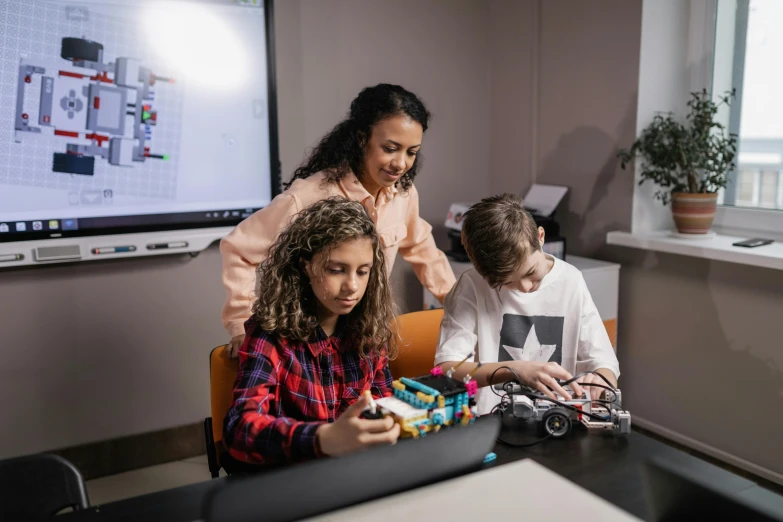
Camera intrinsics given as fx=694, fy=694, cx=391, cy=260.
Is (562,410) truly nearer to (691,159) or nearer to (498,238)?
(498,238)

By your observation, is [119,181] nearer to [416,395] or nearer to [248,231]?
[248,231]

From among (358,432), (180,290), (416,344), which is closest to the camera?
(358,432)

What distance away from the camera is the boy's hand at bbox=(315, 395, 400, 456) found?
0.94 meters

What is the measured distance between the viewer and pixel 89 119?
96.2 inches

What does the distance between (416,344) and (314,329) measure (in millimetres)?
445

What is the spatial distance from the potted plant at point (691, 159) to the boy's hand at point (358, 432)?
191 centimetres

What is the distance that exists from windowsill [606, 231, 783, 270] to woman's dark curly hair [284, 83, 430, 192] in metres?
1.21

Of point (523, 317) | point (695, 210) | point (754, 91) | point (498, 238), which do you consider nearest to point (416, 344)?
point (523, 317)

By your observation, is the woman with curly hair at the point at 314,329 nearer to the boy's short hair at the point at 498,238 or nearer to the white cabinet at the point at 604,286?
the boy's short hair at the point at 498,238

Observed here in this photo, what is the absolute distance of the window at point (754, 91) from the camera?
2.50m

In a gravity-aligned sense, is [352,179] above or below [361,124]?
below

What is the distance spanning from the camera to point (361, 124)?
1.77 m

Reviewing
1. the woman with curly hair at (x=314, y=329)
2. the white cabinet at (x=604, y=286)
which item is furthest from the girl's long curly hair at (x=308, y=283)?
the white cabinet at (x=604, y=286)

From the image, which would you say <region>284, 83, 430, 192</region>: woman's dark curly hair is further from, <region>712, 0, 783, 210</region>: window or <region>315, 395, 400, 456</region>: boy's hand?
<region>712, 0, 783, 210</region>: window
